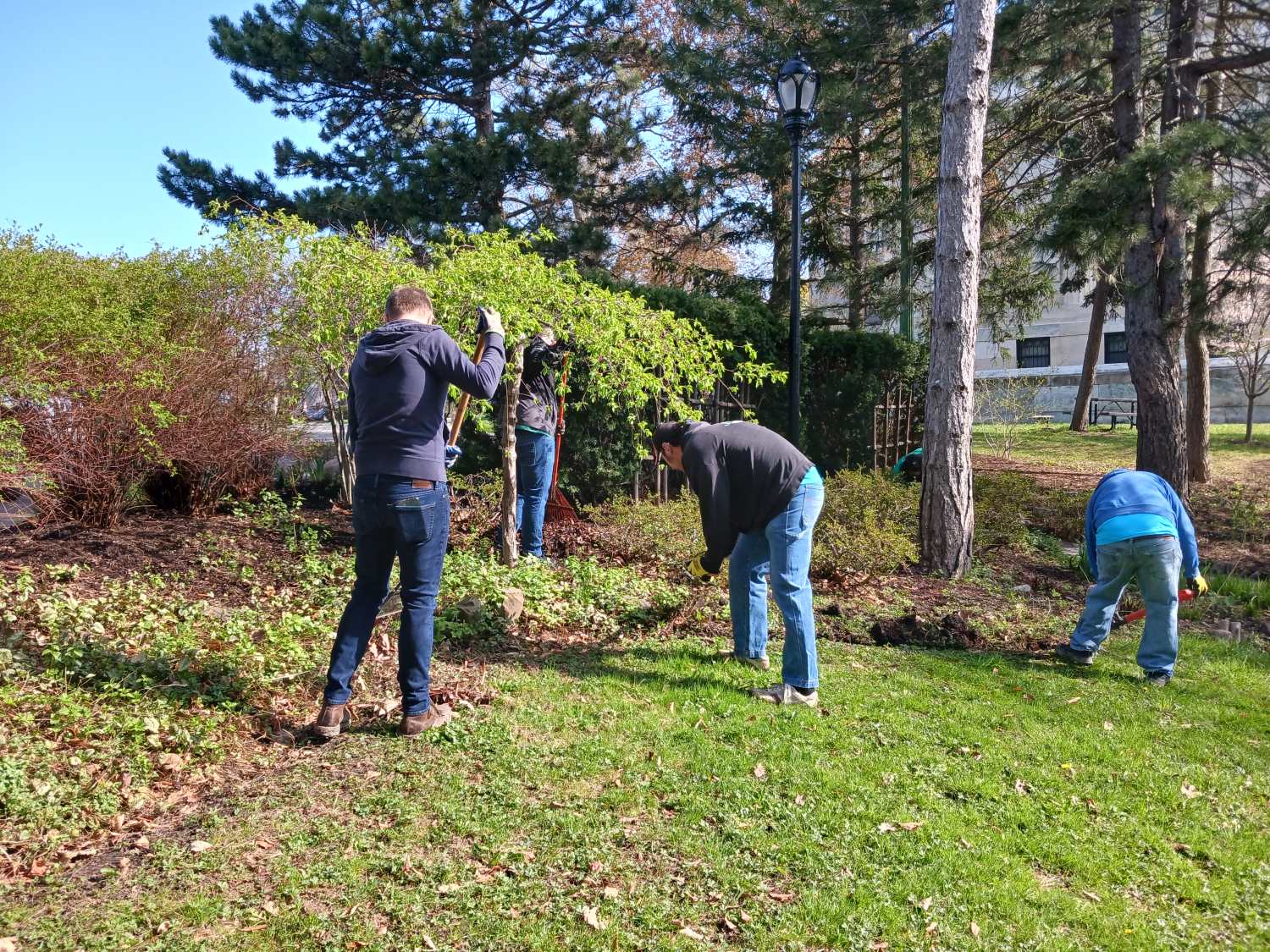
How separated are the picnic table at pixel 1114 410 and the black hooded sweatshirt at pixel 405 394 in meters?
23.1

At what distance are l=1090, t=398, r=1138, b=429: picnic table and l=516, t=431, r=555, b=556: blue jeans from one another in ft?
68.0

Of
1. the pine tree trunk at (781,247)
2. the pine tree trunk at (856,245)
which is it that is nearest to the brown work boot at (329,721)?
the pine tree trunk at (856,245)

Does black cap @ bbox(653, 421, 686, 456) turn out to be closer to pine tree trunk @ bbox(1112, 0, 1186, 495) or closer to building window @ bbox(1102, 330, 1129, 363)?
pine tree trunk @ bbox(1112, 0, 1186, 495)

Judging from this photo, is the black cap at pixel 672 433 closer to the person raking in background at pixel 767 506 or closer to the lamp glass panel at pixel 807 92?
the person raking in background at pixel 767 506

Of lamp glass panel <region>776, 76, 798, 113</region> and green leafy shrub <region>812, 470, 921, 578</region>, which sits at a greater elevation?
lamp glass panel <region>776, 76, 798, 113</region>

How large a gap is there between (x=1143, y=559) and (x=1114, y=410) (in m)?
25.0

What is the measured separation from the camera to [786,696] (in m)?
4.56

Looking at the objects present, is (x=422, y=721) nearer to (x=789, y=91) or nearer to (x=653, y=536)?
(x=653, y=536)

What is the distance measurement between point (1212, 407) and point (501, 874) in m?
30.7

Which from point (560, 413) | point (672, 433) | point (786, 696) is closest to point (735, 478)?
point (672, 433)

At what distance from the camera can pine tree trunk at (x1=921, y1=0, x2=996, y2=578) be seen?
7.83 metres

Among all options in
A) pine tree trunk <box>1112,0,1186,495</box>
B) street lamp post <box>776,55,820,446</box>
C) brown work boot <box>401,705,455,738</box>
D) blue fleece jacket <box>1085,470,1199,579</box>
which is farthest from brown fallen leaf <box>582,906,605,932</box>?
pine tree trunk <box>1112,0,1186,495</box>

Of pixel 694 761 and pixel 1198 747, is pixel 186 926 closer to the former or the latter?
pixel 694 761

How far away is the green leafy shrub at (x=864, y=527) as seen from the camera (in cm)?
735
